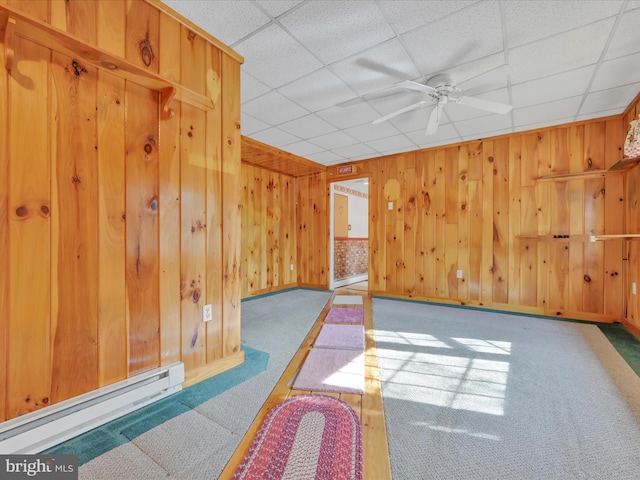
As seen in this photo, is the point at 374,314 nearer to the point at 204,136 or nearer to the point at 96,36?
the point at 204,136

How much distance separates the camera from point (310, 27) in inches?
72.8

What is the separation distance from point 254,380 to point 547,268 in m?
3.84

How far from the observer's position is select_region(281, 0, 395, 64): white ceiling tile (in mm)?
1692

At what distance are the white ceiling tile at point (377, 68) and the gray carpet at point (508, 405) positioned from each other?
2.41m

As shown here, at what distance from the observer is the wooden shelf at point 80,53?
44.6 inches

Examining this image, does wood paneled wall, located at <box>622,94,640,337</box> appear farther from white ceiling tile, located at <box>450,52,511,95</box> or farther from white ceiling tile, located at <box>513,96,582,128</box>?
white ceiling tile, located at <box>450,52,511,95</box>

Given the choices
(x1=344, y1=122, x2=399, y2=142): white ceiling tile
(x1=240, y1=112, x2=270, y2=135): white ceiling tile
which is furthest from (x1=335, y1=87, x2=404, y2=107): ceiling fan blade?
(x1=240, y1=112, x2=270, y2=135): white ceiling tile

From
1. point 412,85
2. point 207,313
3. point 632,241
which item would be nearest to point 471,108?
point 412,85

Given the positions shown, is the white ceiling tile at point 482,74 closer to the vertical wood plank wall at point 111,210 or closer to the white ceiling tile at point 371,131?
the white ceiling tile at point 371,131

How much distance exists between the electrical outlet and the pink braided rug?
2.56ft

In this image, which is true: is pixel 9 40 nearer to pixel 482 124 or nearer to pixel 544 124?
pixel 482 124

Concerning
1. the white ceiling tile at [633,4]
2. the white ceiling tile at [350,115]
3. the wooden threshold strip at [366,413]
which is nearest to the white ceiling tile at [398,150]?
the white ceiling tile at [350,115]

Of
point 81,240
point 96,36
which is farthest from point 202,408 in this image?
point 96,36

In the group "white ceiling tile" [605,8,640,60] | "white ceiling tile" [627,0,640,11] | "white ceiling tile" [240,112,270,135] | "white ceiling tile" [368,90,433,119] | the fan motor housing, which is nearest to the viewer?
"white ceiling tile" [627,0,640,11]
